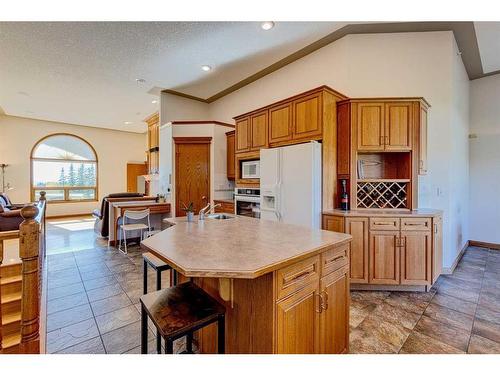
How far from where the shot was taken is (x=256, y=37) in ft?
11.0

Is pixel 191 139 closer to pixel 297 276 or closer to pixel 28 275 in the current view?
pixel 28 275

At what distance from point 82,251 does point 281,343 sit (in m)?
4.42

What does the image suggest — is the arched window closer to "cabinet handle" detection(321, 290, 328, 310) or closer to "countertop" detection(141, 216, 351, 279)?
"countertop" detection(141, 216, 351, 279)

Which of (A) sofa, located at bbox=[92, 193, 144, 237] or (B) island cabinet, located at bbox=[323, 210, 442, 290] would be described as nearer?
(B) island cabinet, located at bbox=[323, 210, 442, 290]

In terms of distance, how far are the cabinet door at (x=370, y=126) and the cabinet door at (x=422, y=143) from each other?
50cm

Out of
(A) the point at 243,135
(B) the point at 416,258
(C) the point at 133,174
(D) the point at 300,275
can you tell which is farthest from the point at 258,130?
(C) the point at 133,174

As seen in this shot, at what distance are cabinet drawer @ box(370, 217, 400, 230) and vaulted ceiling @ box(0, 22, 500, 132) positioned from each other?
2.52 m

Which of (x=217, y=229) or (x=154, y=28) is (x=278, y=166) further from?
(x=154, y=28)

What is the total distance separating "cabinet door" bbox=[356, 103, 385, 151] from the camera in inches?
122

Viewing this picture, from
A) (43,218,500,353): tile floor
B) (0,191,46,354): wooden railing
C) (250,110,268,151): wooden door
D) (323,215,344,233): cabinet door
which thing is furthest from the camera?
(250,110,268,151): wooden door

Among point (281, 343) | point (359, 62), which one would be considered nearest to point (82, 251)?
point (281, 343)

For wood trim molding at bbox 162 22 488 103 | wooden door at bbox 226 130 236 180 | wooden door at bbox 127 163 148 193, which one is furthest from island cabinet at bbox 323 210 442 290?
wooden door at bbox 127 163 148 193

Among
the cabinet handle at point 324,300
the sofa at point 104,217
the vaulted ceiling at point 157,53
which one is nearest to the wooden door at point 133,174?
the vaulted ceiling at point 157,53

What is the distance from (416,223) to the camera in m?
2.79
